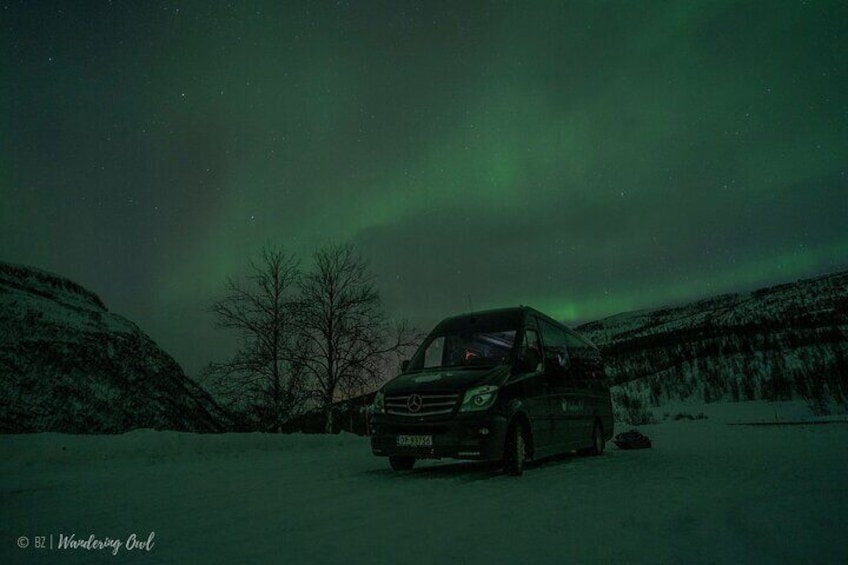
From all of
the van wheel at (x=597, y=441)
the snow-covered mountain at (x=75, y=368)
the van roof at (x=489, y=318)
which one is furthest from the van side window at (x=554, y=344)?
the snow-covered mountain at (x=75, y=368)

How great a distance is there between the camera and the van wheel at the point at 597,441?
10.9 m

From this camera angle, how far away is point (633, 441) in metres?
12.1

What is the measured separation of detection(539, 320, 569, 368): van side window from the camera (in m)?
8.86

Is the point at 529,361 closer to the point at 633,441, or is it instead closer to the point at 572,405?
the point at 572,405

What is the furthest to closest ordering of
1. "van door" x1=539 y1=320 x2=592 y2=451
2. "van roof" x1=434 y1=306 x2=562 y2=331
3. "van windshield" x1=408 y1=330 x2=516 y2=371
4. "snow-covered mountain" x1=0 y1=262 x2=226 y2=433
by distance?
"snow-covered mountain" x1=0 y1=262 x2=226 y2=433, "van door" x1=539 y1=320 x2=592 y2=451, "van roof" x1=434 y1=306 x2=562 y2=331, "van windshield" x1=408 y1=330 x2=516 y2=371

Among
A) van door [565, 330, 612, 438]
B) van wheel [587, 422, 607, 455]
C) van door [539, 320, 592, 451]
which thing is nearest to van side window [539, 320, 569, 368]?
van door [539, 320, 592, 451]

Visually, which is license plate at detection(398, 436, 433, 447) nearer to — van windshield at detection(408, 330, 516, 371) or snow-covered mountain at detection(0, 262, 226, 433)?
van windshield at detection(408, 330, 516, 371)

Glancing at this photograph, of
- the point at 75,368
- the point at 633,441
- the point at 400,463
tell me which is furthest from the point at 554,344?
the point at 75,368

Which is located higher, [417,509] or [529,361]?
[529,361]

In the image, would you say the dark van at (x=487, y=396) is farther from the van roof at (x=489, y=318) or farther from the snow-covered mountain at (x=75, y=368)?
the snow-covered mountain at (x=75, y=368)

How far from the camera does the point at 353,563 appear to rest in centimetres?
295

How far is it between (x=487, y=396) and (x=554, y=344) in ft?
9.77

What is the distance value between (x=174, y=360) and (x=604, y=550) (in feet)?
42.1

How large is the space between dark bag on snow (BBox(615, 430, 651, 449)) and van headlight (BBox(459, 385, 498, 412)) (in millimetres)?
6821
